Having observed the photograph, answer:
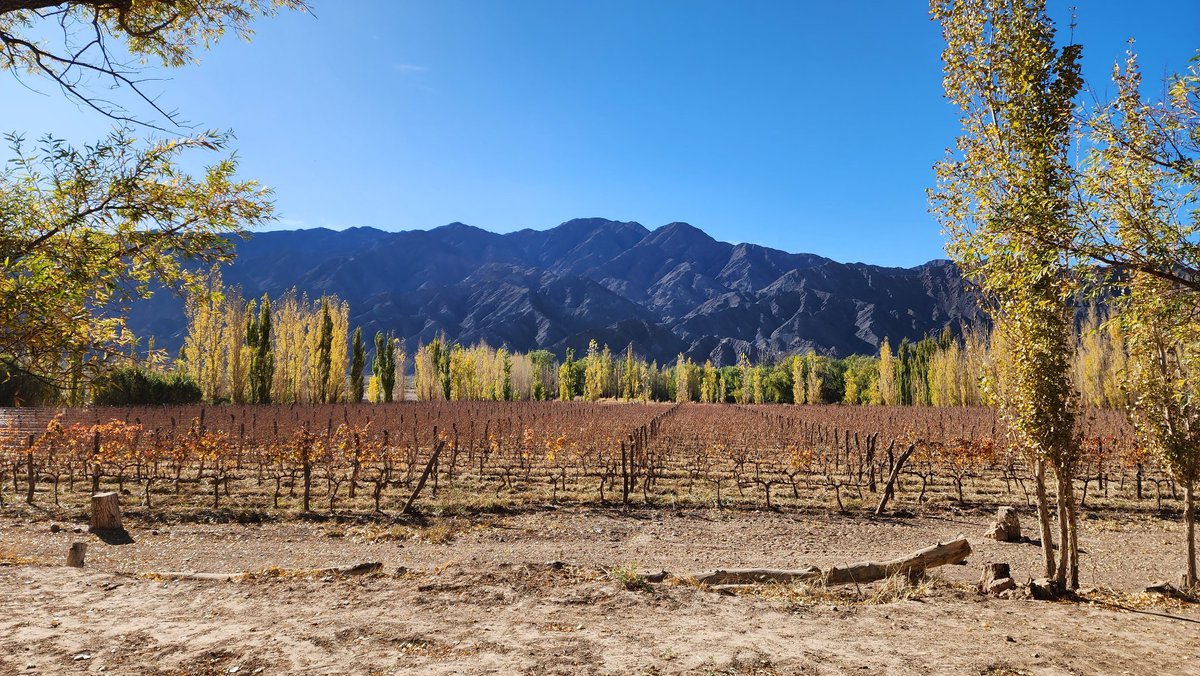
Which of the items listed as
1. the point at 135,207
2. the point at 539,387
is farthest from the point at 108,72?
the point at 539,387

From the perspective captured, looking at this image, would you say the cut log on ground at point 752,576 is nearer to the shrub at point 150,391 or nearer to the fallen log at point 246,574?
the fallen log at point 246,574

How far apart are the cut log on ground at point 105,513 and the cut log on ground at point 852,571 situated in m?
10.8

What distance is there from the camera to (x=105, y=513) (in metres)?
11.2

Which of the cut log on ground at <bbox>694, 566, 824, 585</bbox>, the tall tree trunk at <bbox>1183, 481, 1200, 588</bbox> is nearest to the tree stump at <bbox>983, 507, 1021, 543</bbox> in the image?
the tall tree trunk at <bbox>1183, 481, 1200, 588</bbox>

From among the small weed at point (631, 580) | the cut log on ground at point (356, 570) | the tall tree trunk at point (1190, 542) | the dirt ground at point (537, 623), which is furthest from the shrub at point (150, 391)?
the tall tree trunk at point (1190, 542)

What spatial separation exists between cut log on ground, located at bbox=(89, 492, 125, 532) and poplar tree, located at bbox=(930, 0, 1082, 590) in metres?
14.3

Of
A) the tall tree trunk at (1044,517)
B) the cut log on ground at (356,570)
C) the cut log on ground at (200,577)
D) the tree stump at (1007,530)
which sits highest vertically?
the tall tree trunk at (1044,517)

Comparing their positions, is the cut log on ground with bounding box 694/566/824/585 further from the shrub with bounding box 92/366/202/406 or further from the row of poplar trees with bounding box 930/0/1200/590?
the shrub with bounding box 92/366/202/406

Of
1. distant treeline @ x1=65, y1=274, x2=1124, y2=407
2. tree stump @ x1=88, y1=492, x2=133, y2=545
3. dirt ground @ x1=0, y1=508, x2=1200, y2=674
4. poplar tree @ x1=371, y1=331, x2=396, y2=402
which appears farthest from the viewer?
poplar tree @ x1=371, y1=331, x2=396, y2=402

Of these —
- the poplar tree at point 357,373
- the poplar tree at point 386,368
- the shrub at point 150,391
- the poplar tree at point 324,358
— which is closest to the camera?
the shrub at point 150,391

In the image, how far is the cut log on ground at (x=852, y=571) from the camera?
24.8 ft

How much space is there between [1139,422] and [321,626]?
33.0ft

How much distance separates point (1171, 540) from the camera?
11.9 m

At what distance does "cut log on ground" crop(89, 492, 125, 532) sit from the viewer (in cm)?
1119
